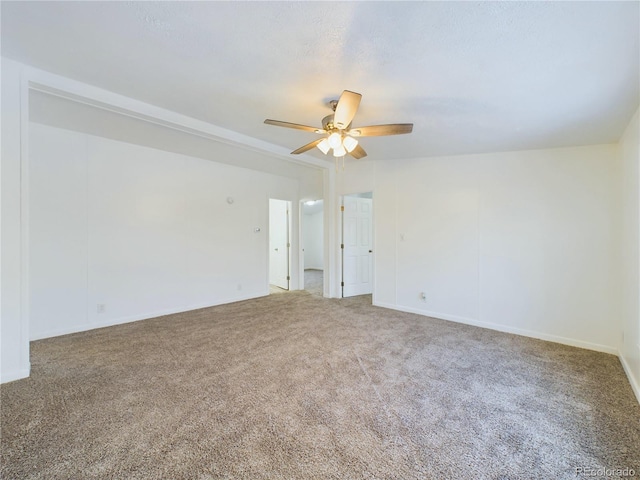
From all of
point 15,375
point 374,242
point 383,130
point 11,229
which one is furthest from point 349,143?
point 15,375

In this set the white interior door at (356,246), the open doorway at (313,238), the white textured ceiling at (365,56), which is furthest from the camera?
the open doorway at (313,238)

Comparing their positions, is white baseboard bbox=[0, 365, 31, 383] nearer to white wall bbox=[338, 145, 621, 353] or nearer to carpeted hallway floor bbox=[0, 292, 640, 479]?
carpeted hallway floor bbox=[0, 292, 640, 479]

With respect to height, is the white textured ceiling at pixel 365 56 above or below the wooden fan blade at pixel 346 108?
above

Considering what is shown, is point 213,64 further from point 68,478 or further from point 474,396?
point 474,396

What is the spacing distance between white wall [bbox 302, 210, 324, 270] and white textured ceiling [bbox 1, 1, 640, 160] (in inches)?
275

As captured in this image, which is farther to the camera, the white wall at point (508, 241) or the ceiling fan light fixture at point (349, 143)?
the white wall at point (508, 241)

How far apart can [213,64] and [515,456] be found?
317 centimetres

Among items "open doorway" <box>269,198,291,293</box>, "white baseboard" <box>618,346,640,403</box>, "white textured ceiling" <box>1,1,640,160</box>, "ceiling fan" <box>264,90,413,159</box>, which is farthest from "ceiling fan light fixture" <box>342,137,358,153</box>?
"open doorway" <box>269,198,291,293</box>

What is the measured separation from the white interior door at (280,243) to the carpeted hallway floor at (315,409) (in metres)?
2.95

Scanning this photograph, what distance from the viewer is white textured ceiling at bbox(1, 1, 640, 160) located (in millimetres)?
1465

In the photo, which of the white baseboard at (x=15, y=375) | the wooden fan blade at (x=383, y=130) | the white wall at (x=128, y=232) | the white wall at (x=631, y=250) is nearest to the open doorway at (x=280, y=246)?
the white wall at (x=128, y=232)

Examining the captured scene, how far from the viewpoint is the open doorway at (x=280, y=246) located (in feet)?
19.9

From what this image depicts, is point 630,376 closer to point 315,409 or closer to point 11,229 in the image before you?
point 315,409

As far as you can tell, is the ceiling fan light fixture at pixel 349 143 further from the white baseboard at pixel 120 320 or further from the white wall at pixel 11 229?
the white baseboard at pixel 120 320
